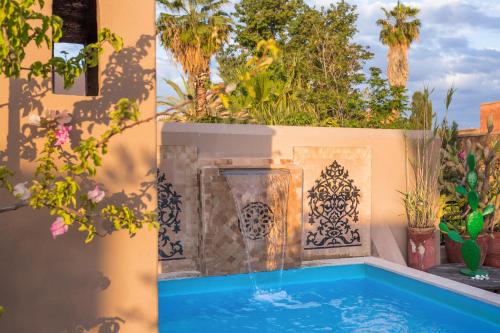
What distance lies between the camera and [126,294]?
3150 millimetres

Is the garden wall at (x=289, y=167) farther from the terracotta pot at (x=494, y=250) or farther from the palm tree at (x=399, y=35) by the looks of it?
the palm tree at (x=399, y=35)

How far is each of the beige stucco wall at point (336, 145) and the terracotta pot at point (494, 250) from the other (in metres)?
1.14

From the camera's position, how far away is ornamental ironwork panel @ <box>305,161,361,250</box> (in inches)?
284

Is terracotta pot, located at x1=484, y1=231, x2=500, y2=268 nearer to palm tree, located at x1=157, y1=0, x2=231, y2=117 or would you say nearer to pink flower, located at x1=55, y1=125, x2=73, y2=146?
pink flower, located at x1=55, y1=125, x2=73, y2=146

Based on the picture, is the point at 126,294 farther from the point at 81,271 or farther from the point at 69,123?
the point at 69,123

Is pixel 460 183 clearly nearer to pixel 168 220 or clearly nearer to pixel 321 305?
pixel 321 305

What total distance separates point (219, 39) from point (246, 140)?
1346 cm

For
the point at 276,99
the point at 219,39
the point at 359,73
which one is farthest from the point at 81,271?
the point at 359,73

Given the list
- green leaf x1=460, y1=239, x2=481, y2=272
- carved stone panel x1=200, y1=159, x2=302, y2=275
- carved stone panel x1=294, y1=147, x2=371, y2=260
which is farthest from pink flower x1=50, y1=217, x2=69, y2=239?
green leaf x1=460, y1=239, x2=481, y2=272

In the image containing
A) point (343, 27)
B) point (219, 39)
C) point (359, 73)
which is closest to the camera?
point (219, 39)

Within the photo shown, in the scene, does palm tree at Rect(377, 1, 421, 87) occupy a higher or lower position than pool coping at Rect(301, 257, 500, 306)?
higher

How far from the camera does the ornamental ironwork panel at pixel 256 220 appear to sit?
6504 millimetres

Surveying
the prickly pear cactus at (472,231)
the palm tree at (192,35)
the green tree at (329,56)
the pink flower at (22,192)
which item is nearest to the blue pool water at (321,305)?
the prickly pear cactus at (472,231)

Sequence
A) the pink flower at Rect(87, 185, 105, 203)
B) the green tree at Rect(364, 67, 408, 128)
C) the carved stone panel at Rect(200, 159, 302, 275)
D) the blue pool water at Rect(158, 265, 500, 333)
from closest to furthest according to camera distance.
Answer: the pink flower at Rect(87, 185, 105, 203)
the blue pool water at Rect(158, 265, 500, 333)
the carved stone panel at Rect(200, 159, 302, 275)
the green tree at Rect(364, 67, 408, 128)
